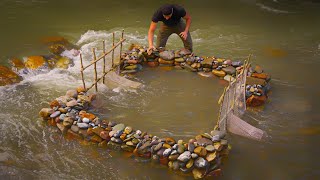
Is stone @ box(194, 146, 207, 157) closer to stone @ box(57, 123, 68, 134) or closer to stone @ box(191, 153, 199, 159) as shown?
stone @ box(191, 153, 199, 159)

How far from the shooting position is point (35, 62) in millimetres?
9367

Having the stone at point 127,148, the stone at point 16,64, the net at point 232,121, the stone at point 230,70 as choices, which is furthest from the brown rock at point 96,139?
the stone at point 16,64

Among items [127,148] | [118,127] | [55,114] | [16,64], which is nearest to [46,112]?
[55,114]

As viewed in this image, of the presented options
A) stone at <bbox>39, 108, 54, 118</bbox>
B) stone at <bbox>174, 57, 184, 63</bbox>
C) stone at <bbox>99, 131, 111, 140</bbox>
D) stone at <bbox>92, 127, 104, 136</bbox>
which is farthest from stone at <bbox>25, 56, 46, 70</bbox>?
stone at <bbox>99, 131, 111, 140</bbox>

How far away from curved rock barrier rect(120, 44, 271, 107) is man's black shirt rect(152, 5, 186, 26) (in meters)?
0.73

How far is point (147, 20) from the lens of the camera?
12.3m

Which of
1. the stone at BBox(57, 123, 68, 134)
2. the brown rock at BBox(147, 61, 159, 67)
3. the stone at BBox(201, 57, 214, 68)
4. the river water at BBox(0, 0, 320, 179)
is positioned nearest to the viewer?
the river water at BBox(0, 0, 320, 179)

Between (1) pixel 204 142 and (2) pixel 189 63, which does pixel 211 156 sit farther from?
(2) pixel 189 63

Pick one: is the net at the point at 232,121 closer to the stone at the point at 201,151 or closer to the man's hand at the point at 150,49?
the stone at the point at 201,151

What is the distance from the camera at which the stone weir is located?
5730mm

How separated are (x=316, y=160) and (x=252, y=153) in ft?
3.53

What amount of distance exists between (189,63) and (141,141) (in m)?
3.09

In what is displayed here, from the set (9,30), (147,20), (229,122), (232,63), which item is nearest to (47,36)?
(9,30)

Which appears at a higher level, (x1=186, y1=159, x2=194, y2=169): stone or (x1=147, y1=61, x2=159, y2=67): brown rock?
(x1=147, y1=61, x2=159, y2=67): brown rock
